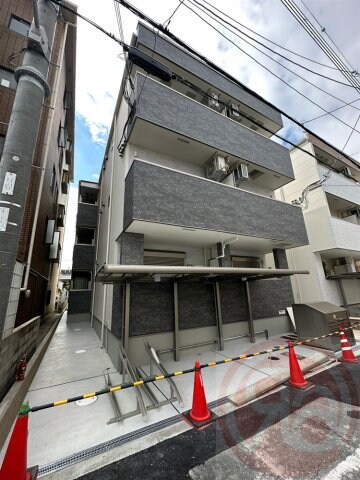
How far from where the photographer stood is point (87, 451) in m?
2.55

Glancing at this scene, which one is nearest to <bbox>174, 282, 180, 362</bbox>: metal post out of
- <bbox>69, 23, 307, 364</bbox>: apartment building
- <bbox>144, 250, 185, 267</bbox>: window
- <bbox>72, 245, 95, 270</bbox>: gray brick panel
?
<bbox>69, 23, 307, 364</bbox>: apartment building

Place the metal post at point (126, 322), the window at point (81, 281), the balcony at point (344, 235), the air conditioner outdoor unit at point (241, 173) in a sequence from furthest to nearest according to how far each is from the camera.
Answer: the window at point (81, 281), the balcony at point (344, 235), the air conditioner outdoor unit at point (241, 173), the metal post at point (126, 322)

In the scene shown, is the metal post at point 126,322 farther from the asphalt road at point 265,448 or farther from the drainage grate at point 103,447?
the asphalt road at point 265,448

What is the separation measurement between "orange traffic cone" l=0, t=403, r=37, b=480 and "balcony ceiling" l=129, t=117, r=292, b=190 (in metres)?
6.59

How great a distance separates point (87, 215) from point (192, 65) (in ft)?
34.4

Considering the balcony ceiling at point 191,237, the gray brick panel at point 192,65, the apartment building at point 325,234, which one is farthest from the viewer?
the apartment building at point 325,234

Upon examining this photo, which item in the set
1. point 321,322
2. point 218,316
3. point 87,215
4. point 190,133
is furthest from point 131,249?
point 87,215

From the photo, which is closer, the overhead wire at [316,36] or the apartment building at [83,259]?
the overhead wire at [316,36]

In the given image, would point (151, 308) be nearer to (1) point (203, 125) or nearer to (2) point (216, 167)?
(2) point (216, 167)

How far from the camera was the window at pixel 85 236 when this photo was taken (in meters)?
14.2

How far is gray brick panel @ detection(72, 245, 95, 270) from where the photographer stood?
1326cm

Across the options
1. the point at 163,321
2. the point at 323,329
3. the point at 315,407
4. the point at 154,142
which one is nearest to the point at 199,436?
the point at 315,407

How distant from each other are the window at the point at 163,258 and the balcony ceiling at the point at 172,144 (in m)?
3.60

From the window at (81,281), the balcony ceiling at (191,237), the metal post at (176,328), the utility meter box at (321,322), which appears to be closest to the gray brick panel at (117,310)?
the metal post at (176,328)
